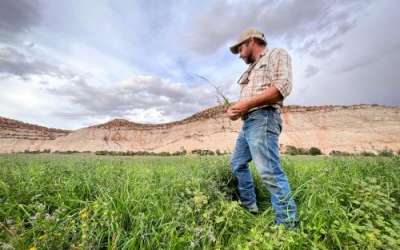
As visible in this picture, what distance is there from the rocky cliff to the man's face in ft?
72.4

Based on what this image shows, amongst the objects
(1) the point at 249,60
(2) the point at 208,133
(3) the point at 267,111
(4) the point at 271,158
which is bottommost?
(4) the point at 271,158

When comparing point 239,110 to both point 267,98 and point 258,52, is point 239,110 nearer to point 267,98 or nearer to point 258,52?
point 267,98

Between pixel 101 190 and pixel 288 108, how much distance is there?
98.8ft

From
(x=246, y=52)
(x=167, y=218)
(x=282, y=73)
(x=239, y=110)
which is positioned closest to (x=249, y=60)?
(x=246, y=52)

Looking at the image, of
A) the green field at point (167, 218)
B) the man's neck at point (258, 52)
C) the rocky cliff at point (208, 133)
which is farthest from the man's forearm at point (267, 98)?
the rocky cliff at point (208, 133)

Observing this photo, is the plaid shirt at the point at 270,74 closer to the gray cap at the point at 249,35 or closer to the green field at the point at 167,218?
the gray cap at the point at 249,35

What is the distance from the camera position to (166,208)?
272 centimetres

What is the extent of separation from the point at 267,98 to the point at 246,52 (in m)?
0.76

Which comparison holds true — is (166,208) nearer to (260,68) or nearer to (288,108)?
(260,68)

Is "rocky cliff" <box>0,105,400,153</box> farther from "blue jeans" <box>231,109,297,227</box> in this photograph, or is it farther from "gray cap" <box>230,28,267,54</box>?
"blue jeans" <box>231,109,297,227</box>

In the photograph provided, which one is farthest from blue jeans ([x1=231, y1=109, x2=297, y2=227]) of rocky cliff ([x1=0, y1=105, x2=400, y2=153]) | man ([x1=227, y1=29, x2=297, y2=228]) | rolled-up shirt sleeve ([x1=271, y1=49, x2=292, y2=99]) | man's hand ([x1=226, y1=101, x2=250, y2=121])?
rocky cliff ([x1=0, y1=105, x2=400, y2=153])

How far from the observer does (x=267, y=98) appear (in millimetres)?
2656

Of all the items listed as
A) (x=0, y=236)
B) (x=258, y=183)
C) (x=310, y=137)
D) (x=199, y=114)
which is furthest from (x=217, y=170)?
(x=199, y=114)

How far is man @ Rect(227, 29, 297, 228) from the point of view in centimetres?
265
